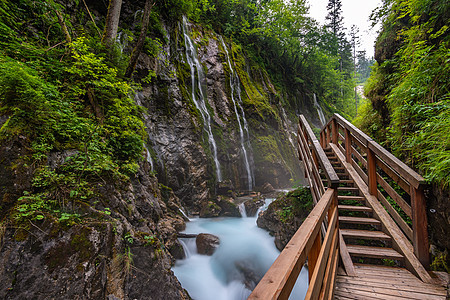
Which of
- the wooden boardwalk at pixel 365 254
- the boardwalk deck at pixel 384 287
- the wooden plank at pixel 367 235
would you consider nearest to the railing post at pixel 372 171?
the wooden boardwalk at pixel 365 254

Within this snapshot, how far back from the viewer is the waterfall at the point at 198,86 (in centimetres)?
1031

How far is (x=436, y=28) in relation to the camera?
12.5ft

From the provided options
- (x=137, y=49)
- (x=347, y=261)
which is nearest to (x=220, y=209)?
(x=347, y=261)

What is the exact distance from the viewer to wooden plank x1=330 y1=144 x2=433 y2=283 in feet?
7.14

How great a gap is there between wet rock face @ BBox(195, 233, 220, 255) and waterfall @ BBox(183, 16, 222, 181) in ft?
13.7

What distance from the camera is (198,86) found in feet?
36.5

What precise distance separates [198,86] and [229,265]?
30.4 feet

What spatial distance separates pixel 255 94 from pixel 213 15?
763cm

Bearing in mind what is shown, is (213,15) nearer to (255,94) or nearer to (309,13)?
(255,94)

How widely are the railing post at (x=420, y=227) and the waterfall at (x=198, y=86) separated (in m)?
8.04

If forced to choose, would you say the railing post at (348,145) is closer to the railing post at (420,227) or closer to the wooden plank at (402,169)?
the wooden plank at (402,169)

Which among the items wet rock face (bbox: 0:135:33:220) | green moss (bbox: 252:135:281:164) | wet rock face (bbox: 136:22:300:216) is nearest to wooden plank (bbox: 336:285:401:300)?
wet rock face (bbox: 0:135:33:220)

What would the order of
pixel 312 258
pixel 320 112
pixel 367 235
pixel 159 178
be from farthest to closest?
1. pixel 320 112
2. pixel 159 178
3. pixel 367 235
4. pixel 312 258

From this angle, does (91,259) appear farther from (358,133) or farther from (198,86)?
(198,86)
